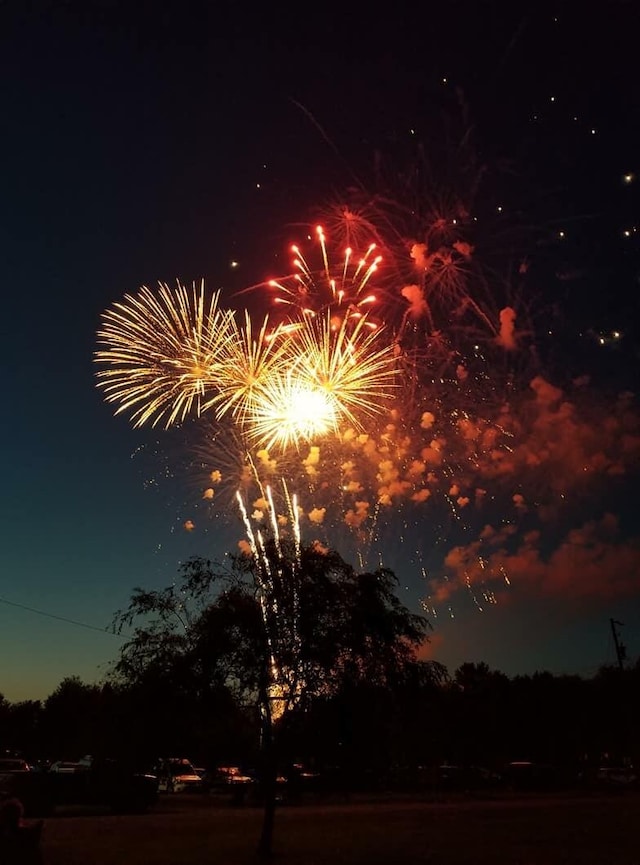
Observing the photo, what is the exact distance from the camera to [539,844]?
700 inches

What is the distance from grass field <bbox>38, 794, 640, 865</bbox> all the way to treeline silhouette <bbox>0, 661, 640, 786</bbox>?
176 centimetres

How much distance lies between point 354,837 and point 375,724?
4733 millimetres

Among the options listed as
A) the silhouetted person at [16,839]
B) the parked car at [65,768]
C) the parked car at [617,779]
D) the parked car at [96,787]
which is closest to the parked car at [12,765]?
the parked car at [96,787]

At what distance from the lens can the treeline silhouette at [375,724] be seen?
16375 mm

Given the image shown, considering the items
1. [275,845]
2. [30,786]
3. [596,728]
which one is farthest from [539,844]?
[596,728]

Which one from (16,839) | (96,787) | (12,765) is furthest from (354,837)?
(12,765)

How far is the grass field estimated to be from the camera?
50.2 feet

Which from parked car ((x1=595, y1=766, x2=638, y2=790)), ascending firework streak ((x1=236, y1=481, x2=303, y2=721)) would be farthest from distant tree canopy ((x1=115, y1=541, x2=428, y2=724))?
parked car ((x1=595, y1=766, x2=638, y2=790))

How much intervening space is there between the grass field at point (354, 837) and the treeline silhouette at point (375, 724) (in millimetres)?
1757

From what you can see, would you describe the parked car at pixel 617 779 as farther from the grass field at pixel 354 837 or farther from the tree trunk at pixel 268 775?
the tree trunk at pixel 268 775

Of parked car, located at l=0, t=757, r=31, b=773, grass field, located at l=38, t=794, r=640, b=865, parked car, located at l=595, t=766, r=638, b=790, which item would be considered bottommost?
grass field, located at l=38, t=794, r=640, b=865

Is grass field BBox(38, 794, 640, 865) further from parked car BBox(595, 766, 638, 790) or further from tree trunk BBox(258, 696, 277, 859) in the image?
parked car BBox(595, 766, 638, 790)

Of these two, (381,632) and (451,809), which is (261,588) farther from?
(451,809)

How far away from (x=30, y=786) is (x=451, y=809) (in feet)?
51.3
